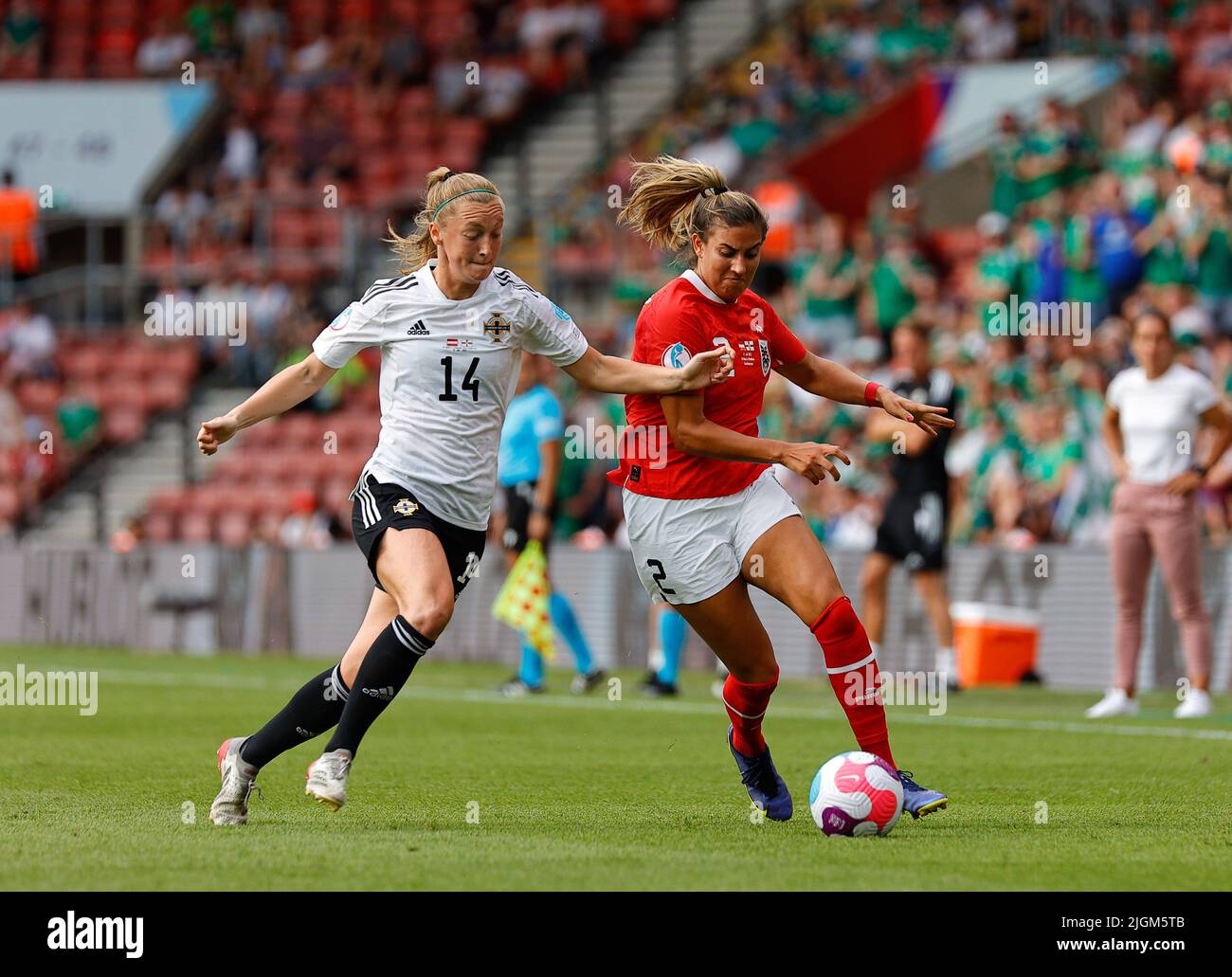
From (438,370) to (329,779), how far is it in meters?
1.51

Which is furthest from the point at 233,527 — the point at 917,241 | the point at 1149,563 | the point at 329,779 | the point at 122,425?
the point at 329,779

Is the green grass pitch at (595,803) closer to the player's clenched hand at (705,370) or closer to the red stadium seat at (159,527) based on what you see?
the player's clenched hand at (705,370)

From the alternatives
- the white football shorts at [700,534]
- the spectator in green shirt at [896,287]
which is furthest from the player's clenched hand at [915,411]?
the spectator in green shirt at [896,287]

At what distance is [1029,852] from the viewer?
22.9 ft

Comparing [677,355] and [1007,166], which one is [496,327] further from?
[1007,166]

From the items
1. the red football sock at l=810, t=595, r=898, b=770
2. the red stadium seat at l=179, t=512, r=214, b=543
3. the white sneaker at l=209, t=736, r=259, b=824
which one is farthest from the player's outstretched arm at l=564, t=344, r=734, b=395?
the red stadium seat at l=179, t=512, r=214, b=543

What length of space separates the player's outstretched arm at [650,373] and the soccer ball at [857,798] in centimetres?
140

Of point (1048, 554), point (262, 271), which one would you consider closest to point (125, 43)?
point (262, 271)

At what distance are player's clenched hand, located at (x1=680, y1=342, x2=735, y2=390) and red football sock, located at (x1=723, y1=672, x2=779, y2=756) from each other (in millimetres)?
1171

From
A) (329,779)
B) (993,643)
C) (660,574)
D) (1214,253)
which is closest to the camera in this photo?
(329,779)

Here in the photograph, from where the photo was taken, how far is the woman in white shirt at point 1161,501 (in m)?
13.1

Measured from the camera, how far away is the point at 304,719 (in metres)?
7.73

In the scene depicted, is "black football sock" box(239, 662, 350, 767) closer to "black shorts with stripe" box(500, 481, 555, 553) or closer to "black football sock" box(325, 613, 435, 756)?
"black football sock" box(325, 613, 435, 756)

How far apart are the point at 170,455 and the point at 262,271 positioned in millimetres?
2502
